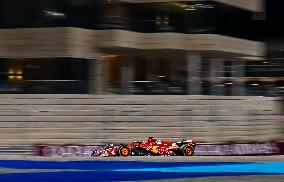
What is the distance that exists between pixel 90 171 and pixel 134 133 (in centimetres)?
1609

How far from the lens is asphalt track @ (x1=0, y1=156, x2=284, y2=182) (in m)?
11.2

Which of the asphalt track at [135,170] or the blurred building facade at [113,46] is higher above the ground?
the blurred building facade at [113,46]

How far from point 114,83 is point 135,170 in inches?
705

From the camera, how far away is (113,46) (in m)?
30.1

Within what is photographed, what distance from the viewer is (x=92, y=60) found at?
98.5 ft

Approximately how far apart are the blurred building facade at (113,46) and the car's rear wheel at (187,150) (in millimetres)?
6625

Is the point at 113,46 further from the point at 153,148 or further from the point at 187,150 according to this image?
the point at 187,150

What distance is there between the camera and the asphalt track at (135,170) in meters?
11.2

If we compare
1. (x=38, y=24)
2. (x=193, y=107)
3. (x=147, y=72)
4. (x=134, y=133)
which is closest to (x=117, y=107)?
(x=134, y=133)

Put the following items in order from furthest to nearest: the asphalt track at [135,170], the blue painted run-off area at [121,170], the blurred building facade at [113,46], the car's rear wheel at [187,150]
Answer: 1. the blurred building facade at [113,46]
2. the car's rear wheel at [187,150]
3. the asphalt track at [135,170]
4. the blue painted run-off area at [121,170]

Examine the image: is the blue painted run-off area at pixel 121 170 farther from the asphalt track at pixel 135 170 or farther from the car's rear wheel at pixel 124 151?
the car's rear wheel at pixel 124 151

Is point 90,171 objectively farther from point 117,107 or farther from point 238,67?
point 238,67

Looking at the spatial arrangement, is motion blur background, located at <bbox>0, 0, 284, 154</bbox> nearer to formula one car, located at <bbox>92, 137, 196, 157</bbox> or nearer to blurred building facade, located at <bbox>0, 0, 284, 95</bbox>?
blurred building facade, located at <bbox>0, 0, 284, 95</bbox>

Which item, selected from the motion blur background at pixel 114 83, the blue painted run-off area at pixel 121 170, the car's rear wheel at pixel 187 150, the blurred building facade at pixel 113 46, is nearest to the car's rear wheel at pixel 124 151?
the car's rear wheel at pixel 187 150
